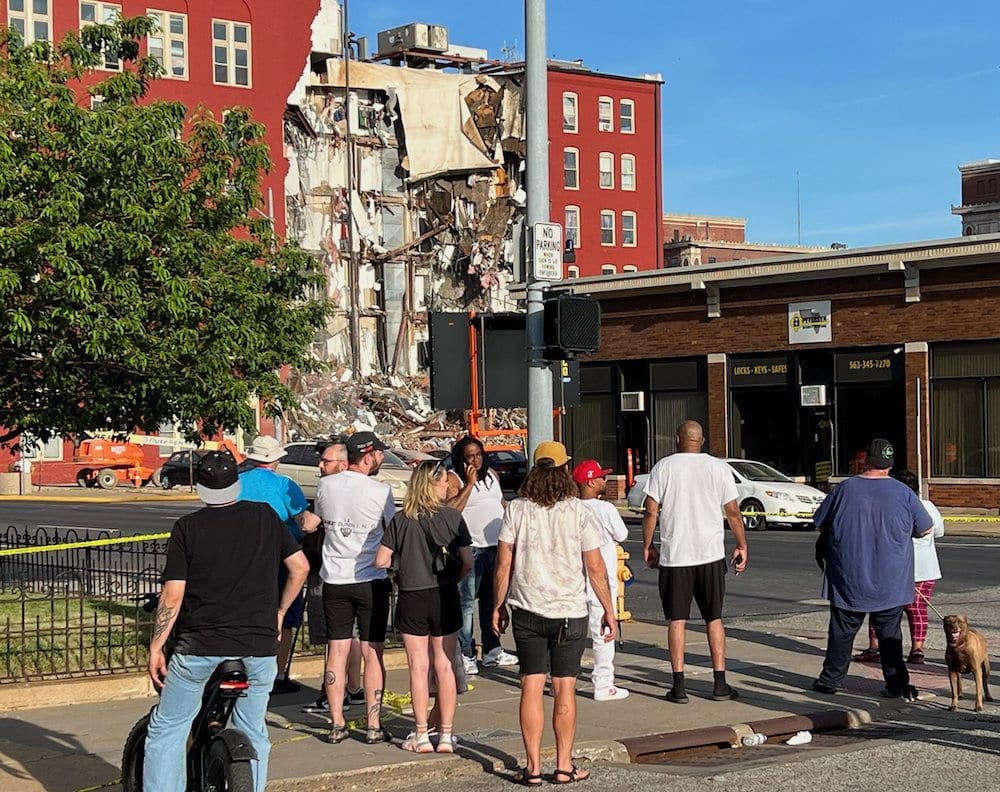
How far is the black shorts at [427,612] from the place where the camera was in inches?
353

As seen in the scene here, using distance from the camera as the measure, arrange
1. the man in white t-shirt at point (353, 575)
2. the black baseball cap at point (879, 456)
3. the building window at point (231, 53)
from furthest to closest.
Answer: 1. the building window at point (231, 53)
2. the black baseball cap at point (879, 456)
3. the man in white t-shirt at point (353, 575)

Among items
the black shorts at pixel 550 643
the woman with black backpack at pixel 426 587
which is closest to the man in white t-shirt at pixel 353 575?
the woman with black backpack at pixel 426 587

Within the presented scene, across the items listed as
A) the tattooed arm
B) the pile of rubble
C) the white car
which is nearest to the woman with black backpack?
the tattooed arm

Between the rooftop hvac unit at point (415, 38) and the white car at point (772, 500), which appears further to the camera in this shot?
the rooftop hvac unit at point (415, 38)

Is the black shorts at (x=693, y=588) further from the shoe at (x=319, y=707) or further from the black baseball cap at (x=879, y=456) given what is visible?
the shoe at (x=319, y=707)

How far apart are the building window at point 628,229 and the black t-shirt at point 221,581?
253 ft

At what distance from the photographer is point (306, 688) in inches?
457

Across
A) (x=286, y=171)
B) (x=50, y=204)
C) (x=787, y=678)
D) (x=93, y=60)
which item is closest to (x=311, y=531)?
(x=787, y=678)

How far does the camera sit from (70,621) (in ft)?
45.1

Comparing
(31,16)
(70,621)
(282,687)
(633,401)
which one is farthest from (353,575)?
(31,16)

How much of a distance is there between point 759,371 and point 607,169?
4650 centimetres

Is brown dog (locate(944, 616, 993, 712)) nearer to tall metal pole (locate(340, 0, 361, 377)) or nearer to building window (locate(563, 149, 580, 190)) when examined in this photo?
tall metal pole (locate(340, 0, 361, 377))

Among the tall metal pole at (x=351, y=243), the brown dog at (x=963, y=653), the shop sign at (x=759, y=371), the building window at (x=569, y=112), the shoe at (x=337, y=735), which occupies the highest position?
the building window at (x=569, y=112)

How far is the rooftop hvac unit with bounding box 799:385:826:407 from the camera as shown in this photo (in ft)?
118
